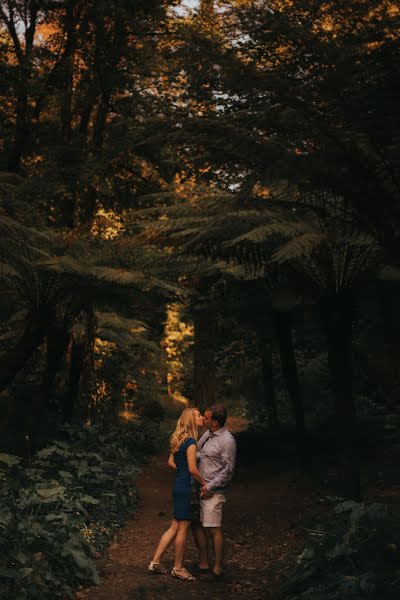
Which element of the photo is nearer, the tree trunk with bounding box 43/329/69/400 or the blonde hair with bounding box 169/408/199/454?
the blonde hair with bounding box 169/408/199/454

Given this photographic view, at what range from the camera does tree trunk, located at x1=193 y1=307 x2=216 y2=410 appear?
14391 millimetres

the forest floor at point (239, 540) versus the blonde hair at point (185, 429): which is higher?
the blonde hair at point (185, 429)

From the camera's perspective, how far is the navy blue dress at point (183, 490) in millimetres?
6258

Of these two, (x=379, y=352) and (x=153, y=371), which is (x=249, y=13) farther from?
(x=153, y=371)

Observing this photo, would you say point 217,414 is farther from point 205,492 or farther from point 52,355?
point 52,355

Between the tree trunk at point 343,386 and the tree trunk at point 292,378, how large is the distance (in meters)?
2.98

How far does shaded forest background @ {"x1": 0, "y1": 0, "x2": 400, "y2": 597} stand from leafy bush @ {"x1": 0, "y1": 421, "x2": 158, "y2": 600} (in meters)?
0.18

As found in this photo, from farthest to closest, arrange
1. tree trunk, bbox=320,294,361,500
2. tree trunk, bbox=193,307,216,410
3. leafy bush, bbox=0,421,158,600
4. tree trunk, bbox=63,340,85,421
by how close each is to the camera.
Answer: tree trunk, bbox=193,307,216,410 → tree trunk, bbox=63,340,85,421 → tree trunk, bbox=320,294,361,500 → leafy bush, bbox=0,421,158,600

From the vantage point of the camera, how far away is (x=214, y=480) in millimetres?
6281

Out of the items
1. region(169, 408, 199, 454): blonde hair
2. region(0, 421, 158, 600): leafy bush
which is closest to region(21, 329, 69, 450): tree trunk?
region(0, 421, 158, 600): leafy bush

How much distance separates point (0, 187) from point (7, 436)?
18.6 ft

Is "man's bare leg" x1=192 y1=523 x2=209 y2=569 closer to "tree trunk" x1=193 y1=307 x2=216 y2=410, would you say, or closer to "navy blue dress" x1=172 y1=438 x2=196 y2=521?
"navy blue dress" x1=172 y1=438 x2=196 y2=521

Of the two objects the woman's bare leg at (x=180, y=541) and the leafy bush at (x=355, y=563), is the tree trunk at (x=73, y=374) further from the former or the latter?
the leafy bush at (x=355, y=563)

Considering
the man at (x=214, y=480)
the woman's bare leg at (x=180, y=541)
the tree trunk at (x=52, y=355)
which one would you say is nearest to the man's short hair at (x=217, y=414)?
the man at (x=214, y=480)
